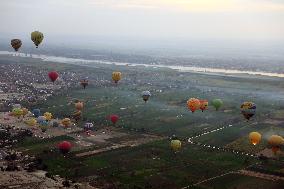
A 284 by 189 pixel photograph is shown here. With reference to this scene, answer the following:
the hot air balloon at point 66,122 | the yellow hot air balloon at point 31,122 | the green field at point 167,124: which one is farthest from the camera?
the hot air balloon at point 66,122

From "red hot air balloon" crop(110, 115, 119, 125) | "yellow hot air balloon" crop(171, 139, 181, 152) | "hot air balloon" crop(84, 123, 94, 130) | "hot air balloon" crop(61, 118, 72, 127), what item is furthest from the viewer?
"red hot air balloon" crop(110, 115, 119, 125)

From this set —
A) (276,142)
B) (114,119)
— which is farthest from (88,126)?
(276,142)

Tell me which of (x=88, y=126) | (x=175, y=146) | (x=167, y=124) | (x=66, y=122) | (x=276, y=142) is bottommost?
(x=167, y=124)

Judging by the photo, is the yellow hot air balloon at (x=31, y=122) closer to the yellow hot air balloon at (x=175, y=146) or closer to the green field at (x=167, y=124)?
the green field at (x=167, y=124)

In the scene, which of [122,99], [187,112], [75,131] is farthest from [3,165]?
[122,99]

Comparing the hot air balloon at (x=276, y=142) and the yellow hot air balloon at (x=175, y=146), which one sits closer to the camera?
the hot air balloon at (x=276, y=142)

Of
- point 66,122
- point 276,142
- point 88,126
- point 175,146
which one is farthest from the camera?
point 66,122

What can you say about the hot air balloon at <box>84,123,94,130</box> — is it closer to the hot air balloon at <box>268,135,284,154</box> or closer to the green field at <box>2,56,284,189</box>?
the green field at <box>2,56,284,189</box>

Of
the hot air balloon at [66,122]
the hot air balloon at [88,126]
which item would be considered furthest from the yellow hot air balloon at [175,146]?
the hot air balloon at [66,122]

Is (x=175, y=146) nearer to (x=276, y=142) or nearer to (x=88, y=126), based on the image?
(x=276, y=142)

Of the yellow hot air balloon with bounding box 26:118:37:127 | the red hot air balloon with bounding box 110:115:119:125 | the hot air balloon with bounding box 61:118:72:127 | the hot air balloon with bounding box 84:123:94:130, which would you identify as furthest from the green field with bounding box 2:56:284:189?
the yellow hot air balloon with bounding box 26:118:37:127

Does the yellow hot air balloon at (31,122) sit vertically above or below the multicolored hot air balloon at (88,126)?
above

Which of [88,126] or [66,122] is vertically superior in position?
[66,122]
